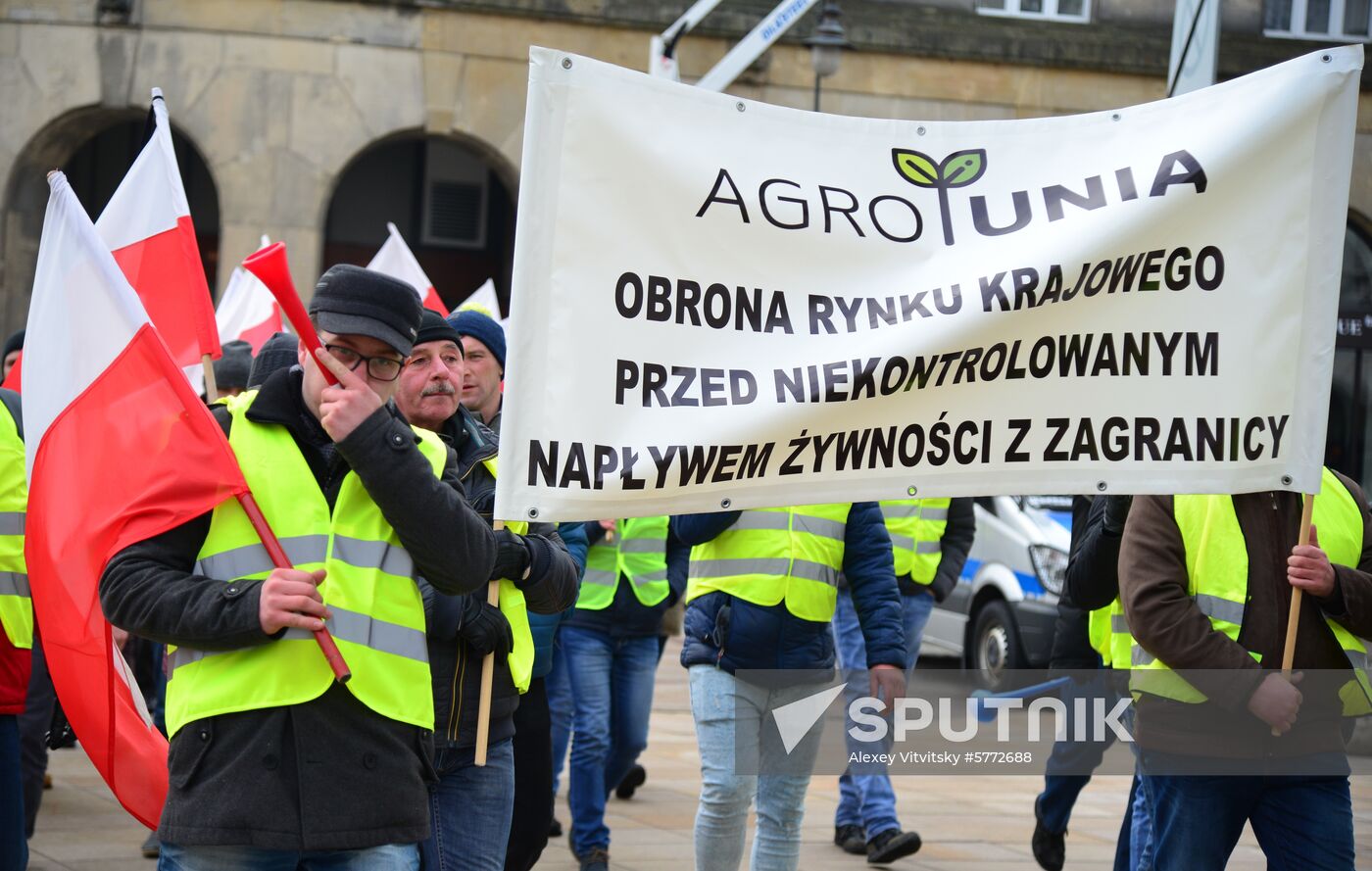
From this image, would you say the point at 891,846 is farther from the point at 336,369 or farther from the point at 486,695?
the point at 336,369

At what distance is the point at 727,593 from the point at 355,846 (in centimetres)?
271

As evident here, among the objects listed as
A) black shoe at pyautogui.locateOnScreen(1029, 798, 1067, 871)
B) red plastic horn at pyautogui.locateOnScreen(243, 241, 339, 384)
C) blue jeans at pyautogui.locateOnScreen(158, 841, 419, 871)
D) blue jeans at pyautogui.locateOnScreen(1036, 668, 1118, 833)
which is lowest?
black shoe at pyautogui.locateOnScreen(1029, 798, 1067, 871)

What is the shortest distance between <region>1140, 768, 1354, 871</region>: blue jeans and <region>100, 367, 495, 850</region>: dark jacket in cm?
217

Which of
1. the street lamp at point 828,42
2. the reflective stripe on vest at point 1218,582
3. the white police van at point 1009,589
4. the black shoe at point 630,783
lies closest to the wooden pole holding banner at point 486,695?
the reflective stripe on vest at point 1218,582

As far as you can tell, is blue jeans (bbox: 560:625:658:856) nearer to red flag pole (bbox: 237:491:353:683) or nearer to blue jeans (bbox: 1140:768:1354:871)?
blue jeans (bbox: 1140:768:1354:871)

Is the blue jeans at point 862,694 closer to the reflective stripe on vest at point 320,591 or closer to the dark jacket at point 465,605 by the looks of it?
the dark jacket at point 465,605

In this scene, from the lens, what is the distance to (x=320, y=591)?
3.83 m

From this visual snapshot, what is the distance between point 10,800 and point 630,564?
3583mm

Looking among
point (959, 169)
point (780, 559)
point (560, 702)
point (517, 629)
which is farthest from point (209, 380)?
point (560, 702)

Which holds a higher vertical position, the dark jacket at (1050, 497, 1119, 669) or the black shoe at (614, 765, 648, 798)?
the dark jacket at (1050, 497, 1119, 669)

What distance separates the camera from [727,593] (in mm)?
6312

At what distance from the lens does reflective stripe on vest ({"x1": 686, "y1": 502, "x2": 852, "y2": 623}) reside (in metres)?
6.26

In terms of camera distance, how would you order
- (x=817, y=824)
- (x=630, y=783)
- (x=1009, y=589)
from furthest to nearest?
(x=1009, y=589) → (x=630, y=783) → (x=817, y=824)

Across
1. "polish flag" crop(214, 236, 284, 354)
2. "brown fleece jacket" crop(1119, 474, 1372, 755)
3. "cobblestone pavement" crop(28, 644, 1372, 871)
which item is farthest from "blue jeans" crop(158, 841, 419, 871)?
"polish flag" crop(214, 236, 284, 354)
